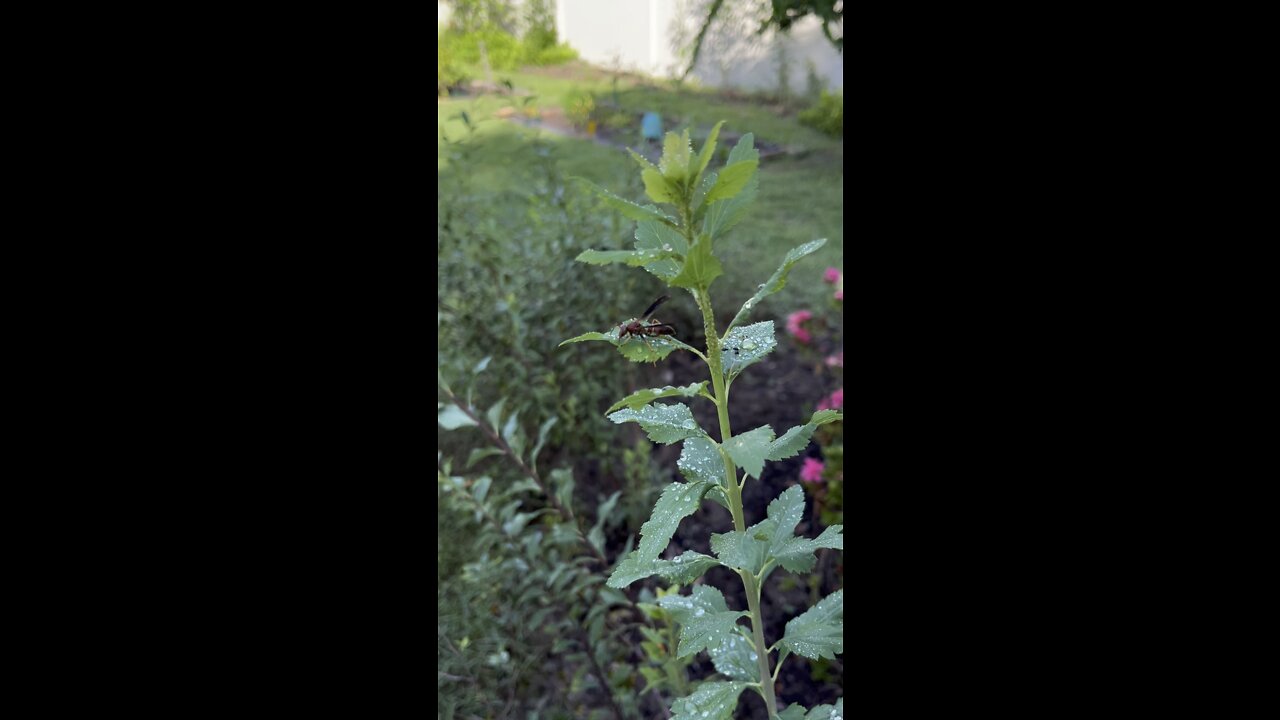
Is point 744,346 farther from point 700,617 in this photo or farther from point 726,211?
point 700,617

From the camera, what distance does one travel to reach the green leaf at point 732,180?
1.81ft

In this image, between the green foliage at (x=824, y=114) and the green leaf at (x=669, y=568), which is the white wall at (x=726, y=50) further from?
the green leaf at (x=669, y=568)

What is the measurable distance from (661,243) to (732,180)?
95 mm

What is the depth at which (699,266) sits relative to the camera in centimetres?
56

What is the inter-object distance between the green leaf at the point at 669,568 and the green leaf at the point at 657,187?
0.29m

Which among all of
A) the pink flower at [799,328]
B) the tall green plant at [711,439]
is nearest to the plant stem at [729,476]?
the tall green plant at [711,439]

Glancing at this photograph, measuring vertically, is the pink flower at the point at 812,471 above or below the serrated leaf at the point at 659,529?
below

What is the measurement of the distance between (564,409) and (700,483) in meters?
2.30

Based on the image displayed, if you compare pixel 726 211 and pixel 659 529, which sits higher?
pixel 726 211

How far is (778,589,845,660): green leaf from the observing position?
712mm

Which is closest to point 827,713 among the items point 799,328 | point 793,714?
point 793,714

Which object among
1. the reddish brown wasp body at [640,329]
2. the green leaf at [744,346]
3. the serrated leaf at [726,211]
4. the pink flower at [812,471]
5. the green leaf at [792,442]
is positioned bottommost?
the pink flower at [812,471]
